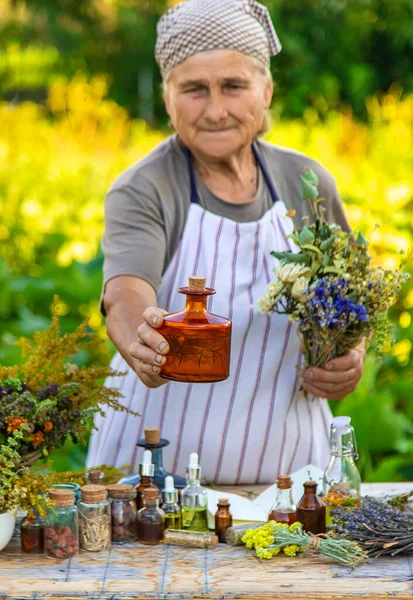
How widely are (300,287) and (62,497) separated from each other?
711 millimetres

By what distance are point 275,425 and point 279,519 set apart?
48cm

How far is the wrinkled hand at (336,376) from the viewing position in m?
2.60

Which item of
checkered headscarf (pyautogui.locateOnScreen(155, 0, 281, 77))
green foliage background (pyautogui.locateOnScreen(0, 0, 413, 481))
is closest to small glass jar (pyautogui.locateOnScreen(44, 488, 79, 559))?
checkered headscarf (pyautogui.locateOnScreen(155, 0, 281, 77))

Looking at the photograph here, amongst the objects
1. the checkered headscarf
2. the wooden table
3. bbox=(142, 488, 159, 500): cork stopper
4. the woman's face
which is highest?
the checkered headscarf

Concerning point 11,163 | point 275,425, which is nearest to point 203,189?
point 275,425

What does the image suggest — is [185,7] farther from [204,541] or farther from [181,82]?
[204,541]

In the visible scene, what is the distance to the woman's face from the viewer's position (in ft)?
8.50

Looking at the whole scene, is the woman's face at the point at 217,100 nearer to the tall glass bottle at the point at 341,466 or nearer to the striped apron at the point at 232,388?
the striped apron at the point at 232,388

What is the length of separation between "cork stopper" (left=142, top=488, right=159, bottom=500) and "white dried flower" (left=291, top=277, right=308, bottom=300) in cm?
55

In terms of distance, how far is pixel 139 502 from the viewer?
2338 millimetres

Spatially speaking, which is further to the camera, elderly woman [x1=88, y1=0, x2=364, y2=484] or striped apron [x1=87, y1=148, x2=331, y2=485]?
striped apron [x1=87, y1=148, x2=331, y2=485]

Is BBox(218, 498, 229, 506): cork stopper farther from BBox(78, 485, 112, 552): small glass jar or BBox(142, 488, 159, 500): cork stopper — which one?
BBox(78, 485, 112, 552): small glass jar

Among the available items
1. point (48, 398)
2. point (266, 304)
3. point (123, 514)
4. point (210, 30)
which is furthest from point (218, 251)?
point (123, 514)

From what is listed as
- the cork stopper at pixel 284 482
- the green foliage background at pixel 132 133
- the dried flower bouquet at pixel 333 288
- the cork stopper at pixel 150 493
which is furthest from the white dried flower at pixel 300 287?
the green foliage background at pixel 132 133
